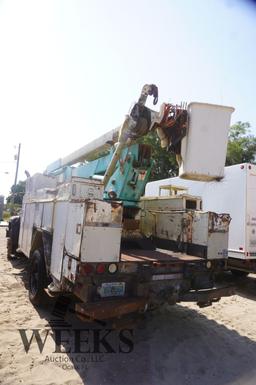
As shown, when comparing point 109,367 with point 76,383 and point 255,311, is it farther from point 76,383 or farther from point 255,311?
point 255,311

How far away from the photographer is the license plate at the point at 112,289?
407cm

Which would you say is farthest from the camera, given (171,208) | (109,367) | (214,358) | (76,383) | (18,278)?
(18,278)

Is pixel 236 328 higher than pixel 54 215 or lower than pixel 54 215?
lower

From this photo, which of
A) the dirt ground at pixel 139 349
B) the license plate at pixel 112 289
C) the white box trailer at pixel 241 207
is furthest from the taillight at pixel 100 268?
the white box trailer at pixel 241 207

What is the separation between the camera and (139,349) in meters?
4.48

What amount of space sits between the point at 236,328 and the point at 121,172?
3080mm

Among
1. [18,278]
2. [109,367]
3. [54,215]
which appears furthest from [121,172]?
[18,278]

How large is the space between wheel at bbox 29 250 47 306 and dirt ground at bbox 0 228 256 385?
194 mm

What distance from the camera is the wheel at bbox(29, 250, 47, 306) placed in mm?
5777

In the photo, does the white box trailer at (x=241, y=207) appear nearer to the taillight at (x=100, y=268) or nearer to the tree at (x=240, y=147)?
the taillight at (x=100, y=268)

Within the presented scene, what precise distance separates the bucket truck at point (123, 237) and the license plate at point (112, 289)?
0.04ft

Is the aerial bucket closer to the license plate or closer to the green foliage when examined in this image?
the license plate

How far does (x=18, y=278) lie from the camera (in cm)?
830

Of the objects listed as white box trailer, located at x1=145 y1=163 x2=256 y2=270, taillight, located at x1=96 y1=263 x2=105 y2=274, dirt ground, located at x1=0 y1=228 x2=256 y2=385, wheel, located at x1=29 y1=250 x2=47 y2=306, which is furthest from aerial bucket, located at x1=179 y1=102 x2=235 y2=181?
white box trailer, located at x1=145 y1=163 x2=256 y2=270
